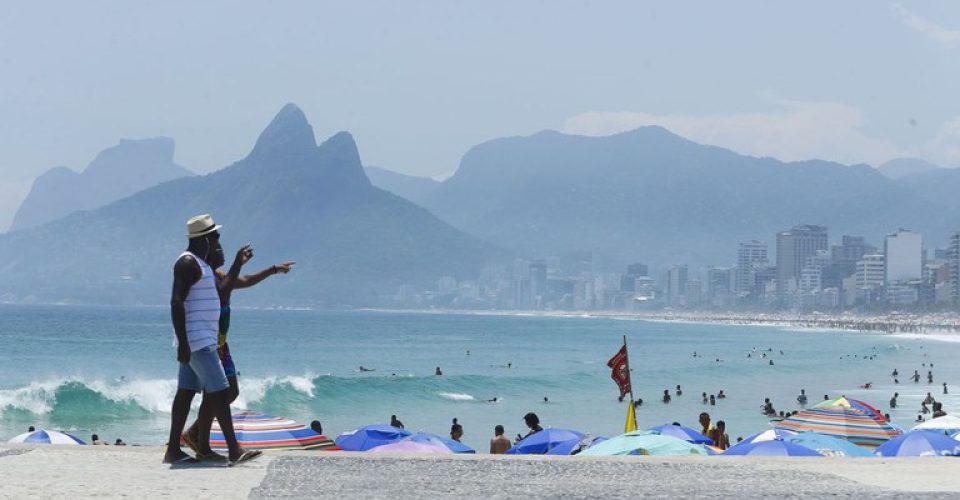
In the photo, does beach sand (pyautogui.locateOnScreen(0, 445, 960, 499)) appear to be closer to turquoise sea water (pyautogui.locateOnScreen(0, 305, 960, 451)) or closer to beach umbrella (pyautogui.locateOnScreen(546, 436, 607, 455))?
beach umbrella (pyautogui.locateOnScreen(546, 436, 607, 455))

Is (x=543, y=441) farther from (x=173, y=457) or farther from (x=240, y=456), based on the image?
(x=173, y=457)

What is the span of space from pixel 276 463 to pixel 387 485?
1.12 meters

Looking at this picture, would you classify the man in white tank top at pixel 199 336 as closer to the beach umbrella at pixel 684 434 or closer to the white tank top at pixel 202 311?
the white tank top at pixel 202 311

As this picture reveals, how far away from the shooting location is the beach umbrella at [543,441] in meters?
16.3

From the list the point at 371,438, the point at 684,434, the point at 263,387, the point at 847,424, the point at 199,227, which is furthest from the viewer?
the point at 263,387

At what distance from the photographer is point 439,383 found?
5881 cm

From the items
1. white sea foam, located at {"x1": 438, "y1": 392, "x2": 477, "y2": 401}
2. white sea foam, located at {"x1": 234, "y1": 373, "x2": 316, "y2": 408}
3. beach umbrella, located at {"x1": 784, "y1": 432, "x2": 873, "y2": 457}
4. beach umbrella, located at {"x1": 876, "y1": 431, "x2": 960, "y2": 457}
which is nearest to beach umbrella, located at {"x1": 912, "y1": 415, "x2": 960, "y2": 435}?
beach umbrella, located at {"x1": 784, "y1": 432, "x2": 873, "y2": 457}

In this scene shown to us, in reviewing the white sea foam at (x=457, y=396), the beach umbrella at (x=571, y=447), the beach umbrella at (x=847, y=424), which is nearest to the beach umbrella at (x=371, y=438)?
the beach umbrella at (x=571, y=447)

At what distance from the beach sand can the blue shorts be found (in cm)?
55

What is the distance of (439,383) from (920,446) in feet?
148

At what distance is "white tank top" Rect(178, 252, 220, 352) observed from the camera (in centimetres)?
825

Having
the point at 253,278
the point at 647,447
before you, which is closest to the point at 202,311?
the point at 253,278

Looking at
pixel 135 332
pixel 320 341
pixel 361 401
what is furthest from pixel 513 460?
pixel 135 332

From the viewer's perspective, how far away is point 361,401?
166 feet
